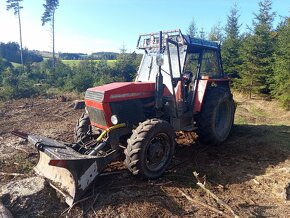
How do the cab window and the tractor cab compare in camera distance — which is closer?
the tractor cab

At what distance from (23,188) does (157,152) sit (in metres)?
2.24

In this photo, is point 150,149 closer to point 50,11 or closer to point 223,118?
point 223,118

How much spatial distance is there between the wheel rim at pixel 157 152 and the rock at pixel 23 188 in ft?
5.84

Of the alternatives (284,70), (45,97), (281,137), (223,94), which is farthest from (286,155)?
(45,97)

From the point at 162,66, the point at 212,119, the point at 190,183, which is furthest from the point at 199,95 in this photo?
the point at 190,183

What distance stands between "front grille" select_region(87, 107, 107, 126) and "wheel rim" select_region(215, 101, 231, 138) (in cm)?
323

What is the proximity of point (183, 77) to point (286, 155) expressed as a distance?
9.30ft

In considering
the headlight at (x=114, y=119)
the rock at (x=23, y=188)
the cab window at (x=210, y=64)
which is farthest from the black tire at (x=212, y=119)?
the rock at (x=23, y=188)

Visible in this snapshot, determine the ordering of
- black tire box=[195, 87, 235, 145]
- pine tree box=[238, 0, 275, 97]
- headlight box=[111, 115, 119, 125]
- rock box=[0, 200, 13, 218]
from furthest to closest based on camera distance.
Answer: pine tree box=[238, 0, 275, 97], black tire box=[195, 87, 235, 145], headlight box=[111, 115, 119, 125], rock box=[0, 200, 13, 218]

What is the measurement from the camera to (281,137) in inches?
301

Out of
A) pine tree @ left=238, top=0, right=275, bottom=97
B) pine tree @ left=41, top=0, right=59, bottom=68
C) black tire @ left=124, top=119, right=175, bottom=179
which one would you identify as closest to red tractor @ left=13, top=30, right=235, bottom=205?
black tire @ left=124, top=119, right=175, bottom=179

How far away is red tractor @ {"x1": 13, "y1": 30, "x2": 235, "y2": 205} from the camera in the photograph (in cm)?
459

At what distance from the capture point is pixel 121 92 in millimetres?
5305

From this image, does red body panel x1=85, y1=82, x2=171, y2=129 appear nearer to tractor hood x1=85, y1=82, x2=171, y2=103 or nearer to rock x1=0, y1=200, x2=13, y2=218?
tractor hood x1=85, y1=82, x2=171, y2=103
